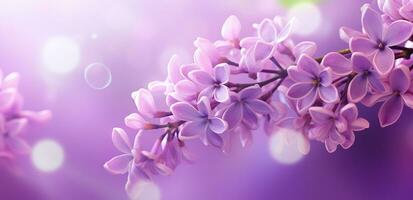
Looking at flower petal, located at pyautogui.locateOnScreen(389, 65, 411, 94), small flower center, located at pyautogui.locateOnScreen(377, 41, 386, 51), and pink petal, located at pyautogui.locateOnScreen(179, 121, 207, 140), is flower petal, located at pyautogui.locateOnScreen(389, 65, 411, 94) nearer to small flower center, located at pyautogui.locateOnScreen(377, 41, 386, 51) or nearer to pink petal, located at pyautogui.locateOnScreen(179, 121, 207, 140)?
small flower center, located at pyautogui.locateOnScreen(377, 41, 386, 51)

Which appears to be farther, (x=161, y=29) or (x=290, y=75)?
(x=161, y=29)

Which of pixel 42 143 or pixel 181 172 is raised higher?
pixel 42 143

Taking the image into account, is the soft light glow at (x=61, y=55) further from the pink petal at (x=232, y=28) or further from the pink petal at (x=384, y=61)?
the pink petal at (x=384, y=61)

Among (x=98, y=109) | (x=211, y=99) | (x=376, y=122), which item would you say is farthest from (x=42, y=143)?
(x=376, y=122)

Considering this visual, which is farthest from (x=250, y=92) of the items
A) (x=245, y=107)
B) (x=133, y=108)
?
(x=133, y=108)

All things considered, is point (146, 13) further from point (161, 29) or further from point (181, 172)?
point (181, 172)

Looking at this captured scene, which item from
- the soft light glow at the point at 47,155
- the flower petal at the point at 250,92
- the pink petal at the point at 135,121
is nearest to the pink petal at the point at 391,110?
the flower petal at the point at 250,92

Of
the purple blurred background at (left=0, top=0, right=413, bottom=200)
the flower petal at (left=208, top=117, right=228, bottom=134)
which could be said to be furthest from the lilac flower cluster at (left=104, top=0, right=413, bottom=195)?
the purple blurred background at (left=0, top=0, right=413, bottom=200)
